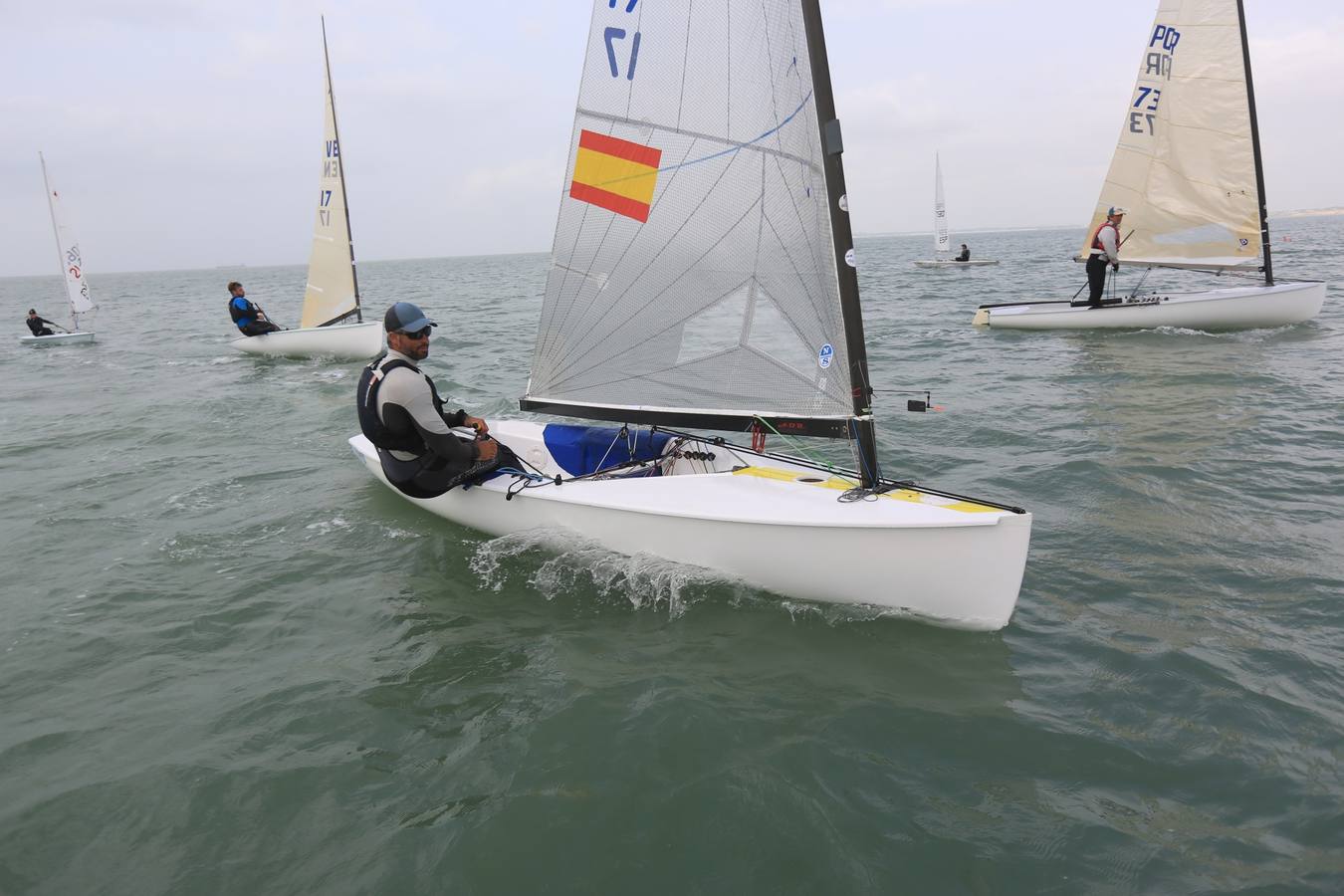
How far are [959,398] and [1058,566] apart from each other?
4624 mm

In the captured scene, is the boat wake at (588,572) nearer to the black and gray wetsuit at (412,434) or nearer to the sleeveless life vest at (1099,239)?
the black and gray wetsuit at (412,434)

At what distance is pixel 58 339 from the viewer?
61.5 ft

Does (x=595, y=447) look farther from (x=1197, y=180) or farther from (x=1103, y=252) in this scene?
(x=1197, y=180)

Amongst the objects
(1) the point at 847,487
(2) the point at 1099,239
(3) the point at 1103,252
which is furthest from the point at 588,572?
(3) the point at 1103,252

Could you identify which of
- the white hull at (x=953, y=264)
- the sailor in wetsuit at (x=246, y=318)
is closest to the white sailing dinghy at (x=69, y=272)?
the sailor in wetsuit at (x=246, y=318)

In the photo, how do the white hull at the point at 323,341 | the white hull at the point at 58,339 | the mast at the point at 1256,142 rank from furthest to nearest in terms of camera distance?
1. the white hull at the point at 58,339
2. the white hull at the point at 323,341
3. the mast at the point at 1256,142

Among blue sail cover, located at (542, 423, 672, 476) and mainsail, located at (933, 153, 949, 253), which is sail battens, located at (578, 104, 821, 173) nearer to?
blue sail cover, located at (542, 423, 672, 476)

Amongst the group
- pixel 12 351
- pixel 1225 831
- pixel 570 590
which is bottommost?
pixel 1225 831

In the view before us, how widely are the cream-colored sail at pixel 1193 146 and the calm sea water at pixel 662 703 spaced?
6.98 metres

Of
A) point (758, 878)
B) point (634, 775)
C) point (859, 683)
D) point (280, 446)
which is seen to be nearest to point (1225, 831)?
point (859, 683)

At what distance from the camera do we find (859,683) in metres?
3.43

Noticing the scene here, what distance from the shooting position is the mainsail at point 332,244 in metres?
13.3

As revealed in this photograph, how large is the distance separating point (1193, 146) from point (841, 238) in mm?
11246

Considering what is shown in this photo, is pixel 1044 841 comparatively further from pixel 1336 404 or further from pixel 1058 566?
pixel 1336 404
